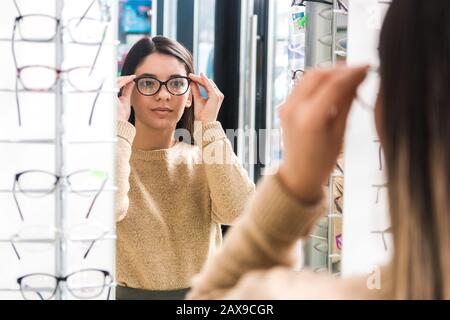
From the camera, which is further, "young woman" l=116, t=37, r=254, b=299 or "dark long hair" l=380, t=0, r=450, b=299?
"young woman" l=116, t=37, r=254, b=299

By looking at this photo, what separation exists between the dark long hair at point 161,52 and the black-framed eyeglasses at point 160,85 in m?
0.02

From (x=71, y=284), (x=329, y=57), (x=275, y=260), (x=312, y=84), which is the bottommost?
(x=71, y=284)

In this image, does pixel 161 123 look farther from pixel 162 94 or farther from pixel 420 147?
pixel 420 147

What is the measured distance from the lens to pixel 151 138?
145cm

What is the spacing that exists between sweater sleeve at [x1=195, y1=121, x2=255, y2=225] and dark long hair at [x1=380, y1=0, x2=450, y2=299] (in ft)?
3.60

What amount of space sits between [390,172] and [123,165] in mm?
1044

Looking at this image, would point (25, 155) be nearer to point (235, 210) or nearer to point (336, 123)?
point (235, 210)

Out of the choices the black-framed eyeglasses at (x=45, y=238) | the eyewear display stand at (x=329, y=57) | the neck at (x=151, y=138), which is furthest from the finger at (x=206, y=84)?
the black-framed eyeglasses at (x=45, y=238)

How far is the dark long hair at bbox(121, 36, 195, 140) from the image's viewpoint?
1411 mm

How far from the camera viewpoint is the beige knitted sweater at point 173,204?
1428mm

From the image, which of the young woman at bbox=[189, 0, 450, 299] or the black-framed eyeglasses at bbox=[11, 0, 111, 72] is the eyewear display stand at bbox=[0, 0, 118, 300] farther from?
the young woman at bbox=[189, 0, 450, 299]

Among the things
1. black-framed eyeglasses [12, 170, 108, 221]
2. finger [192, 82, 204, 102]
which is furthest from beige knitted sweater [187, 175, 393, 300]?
finger [192, 82, 204, 102]

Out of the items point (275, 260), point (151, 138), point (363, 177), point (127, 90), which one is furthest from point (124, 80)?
point (275, 260)

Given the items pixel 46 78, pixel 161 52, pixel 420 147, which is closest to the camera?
pixel 420 147
